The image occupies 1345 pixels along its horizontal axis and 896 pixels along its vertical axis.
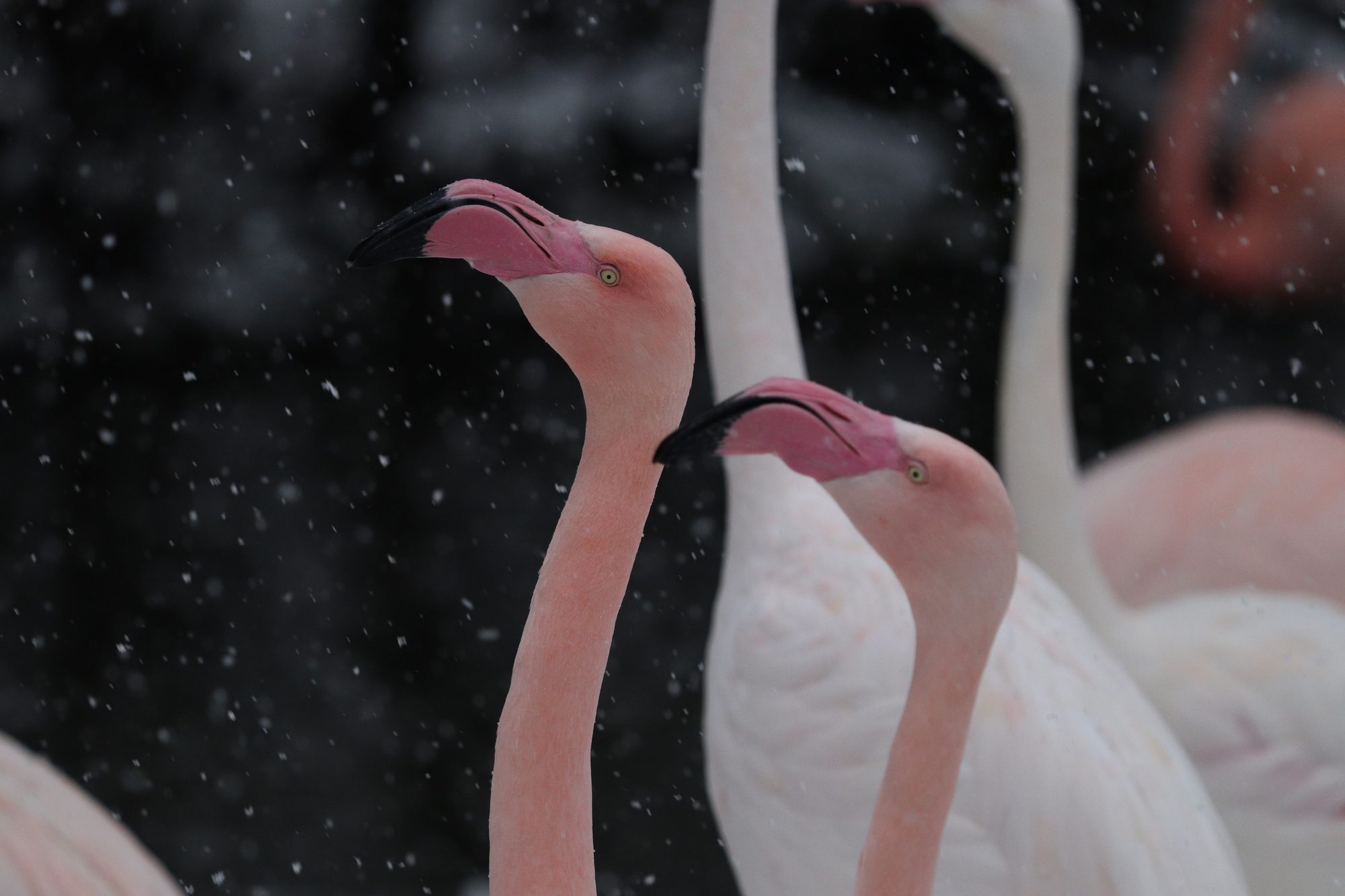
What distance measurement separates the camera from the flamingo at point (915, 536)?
38.7 inches

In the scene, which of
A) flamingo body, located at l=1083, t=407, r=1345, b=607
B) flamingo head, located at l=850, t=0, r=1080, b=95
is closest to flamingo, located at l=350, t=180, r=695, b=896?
flamingo head, located at l=850, t=0, r=1080, b=95

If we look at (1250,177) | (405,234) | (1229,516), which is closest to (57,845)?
(405,234)

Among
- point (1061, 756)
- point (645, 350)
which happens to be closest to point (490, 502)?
point (1061, 756)

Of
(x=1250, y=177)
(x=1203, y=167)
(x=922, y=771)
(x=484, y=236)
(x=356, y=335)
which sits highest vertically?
(x=1250, y=177)

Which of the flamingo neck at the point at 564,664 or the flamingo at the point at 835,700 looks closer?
the flamingo neck at the point at 564,664

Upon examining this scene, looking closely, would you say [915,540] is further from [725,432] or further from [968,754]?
[968,754]

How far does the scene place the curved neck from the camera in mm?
2049

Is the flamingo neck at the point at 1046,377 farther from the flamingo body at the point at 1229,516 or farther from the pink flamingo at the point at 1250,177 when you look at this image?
the pink flamingo at the point at 1250,177

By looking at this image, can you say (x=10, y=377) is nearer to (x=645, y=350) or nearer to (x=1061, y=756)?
(x=1061, y=756)

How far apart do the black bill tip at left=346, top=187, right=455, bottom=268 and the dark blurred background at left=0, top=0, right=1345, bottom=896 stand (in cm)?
315

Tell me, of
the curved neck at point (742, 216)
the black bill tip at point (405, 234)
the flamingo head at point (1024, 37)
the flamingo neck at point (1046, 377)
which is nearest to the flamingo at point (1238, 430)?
the flamingo neck at point (1046, 377)

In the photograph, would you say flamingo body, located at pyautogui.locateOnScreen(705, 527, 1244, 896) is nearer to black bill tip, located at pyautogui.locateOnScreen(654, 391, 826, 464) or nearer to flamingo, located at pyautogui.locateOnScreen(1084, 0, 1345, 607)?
black bill tip, located at pyautogui.locateOnScreen(654, 391, 826, 464)

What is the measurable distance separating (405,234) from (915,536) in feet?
1.18

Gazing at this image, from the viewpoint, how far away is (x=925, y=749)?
1.10 meters
